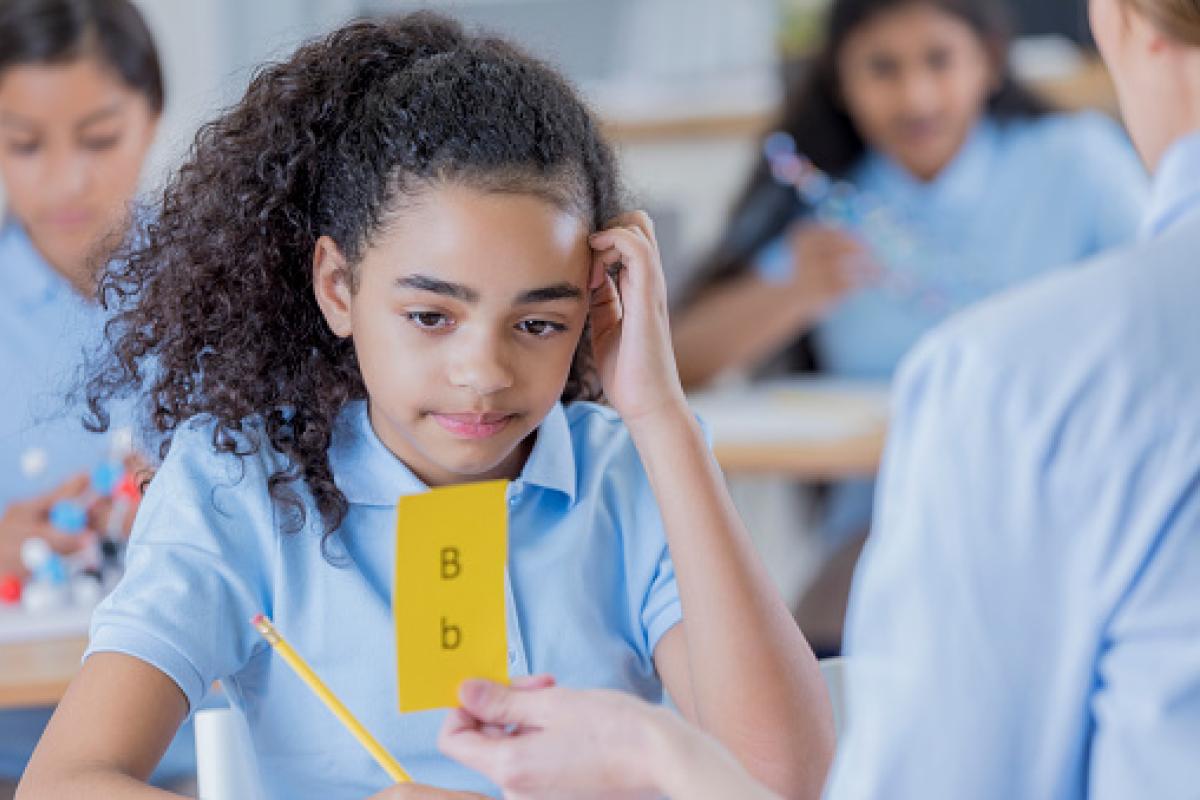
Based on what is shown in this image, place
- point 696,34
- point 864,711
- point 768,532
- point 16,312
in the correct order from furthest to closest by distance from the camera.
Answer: point 696,34 < point 768,532 < point 16,312 < point 864,711

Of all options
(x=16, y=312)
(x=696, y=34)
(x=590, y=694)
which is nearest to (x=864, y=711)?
(x=590, y=694)

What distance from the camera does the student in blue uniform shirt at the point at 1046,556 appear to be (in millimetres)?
653

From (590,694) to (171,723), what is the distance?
0.35m

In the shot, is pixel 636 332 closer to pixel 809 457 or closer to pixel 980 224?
pixel 809 457

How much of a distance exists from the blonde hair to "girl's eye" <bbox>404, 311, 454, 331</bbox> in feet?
1.62

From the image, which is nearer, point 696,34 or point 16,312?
point 16,312

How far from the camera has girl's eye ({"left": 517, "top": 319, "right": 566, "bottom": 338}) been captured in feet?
3.47

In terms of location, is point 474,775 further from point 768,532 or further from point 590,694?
point 768,532

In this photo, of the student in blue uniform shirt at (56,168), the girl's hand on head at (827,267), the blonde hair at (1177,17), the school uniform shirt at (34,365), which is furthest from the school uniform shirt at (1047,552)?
the girl's hand on head at (827,267)

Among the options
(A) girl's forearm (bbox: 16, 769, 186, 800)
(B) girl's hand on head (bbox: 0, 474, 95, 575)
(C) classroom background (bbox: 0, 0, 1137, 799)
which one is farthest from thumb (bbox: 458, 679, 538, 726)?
(C) classroom background (bbox: 0, 0, 1137, 799)

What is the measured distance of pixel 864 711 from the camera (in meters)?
0.70

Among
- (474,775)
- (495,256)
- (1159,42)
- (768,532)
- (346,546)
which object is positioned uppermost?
(1159,42)

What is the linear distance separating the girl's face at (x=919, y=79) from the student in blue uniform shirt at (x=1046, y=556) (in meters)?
2.49

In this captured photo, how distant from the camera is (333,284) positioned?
3.70ft
